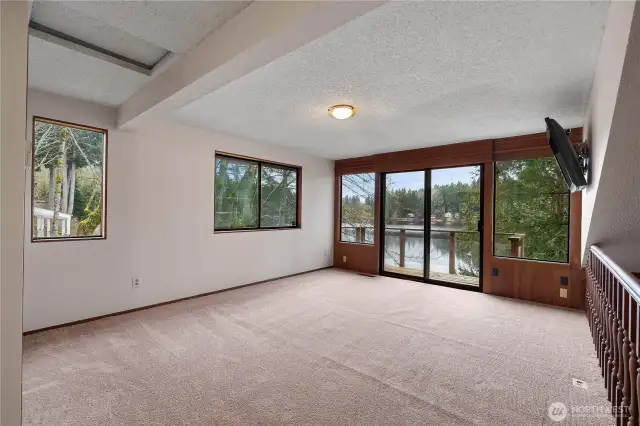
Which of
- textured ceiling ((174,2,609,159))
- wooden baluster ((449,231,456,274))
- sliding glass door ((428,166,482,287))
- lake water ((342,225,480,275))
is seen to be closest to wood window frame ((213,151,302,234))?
textured ceiling ((174,2,609,159))

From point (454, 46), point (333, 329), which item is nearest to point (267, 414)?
point (333, 329)

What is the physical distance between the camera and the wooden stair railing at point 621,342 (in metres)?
1.33

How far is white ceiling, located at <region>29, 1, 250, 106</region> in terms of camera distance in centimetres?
164

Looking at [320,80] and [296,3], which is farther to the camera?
[320,80]

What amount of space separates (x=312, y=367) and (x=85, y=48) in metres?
2.84

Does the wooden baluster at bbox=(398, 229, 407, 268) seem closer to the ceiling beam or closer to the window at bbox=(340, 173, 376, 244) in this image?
the window at bbox=(340, 173, 376, 244)

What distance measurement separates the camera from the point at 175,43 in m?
1.98

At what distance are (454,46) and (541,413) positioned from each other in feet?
7.63

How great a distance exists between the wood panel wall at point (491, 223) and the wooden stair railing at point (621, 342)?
1.89m

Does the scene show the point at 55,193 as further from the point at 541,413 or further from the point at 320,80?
the point at 541,413

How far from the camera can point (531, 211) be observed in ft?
13.3

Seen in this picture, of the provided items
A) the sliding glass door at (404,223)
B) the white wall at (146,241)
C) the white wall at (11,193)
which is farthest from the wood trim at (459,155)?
the white wall at (11,193)

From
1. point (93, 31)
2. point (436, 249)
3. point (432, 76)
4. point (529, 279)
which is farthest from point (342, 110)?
point (529, 279)

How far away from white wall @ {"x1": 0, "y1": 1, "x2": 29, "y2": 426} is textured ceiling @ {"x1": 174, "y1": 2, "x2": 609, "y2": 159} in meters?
1.43
